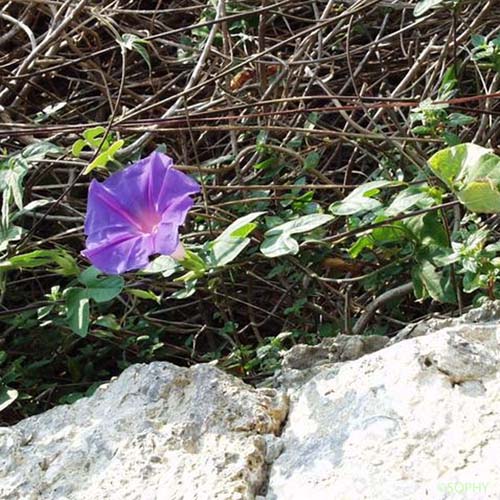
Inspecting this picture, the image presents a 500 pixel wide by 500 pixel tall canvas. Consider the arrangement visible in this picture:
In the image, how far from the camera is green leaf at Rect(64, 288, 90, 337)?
1.28 meters

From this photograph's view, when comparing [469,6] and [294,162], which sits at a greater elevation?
[469,6]

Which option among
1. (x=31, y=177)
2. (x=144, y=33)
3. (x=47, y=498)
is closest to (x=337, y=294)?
(x=31, y=177)

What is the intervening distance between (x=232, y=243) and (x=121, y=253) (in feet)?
0.50

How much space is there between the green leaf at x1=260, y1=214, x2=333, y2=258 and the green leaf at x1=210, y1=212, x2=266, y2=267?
37mm

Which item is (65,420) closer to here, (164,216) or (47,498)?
(47,498)

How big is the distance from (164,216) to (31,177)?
2.19 feet

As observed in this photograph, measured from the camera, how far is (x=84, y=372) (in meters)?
1.71

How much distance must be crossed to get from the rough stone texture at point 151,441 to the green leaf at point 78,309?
0.12 meters

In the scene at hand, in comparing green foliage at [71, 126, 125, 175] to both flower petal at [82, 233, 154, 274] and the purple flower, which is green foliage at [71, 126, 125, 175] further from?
flower petal at [82, 233, 154, 274]

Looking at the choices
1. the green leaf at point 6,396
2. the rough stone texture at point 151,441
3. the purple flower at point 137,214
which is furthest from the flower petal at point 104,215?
the green leaf at point 6,396

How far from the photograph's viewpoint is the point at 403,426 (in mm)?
952

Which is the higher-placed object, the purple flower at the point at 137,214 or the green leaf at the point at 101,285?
the purple flower at the point at 137,214

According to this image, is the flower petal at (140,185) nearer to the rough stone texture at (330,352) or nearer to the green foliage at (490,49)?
the rough stone texture at (330,352)

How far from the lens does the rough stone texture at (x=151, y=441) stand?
3.27ft
